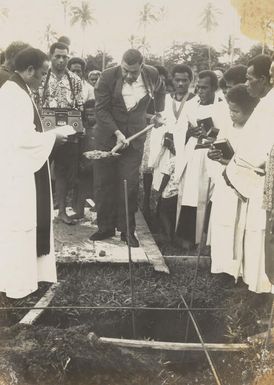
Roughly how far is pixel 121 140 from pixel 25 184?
29.1 inches

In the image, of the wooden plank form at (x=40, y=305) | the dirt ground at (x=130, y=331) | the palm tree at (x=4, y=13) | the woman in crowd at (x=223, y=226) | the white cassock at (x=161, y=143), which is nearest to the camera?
the palm tree at (x=4, y=13)

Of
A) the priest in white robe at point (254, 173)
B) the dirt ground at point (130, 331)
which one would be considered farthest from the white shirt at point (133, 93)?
the dirt ground at point (130, 331)

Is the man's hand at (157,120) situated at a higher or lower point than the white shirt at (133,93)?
lower

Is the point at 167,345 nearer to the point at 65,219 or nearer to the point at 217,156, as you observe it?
the point at 65,219

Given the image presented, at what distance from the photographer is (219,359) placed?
412cm

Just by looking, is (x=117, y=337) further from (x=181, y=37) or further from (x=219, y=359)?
(x=181, y=37)

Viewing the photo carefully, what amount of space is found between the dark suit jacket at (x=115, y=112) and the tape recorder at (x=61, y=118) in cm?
Result: 14

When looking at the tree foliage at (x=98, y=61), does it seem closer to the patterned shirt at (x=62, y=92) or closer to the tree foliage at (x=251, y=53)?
the patterned shirt at (x=62, y=92)

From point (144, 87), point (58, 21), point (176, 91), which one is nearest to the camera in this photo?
point (58, 21)

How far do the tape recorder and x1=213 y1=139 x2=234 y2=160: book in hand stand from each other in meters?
0.96

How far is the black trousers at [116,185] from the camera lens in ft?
14.1

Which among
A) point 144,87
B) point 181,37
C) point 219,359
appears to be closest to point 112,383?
point 219,359

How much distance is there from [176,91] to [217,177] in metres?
0.73

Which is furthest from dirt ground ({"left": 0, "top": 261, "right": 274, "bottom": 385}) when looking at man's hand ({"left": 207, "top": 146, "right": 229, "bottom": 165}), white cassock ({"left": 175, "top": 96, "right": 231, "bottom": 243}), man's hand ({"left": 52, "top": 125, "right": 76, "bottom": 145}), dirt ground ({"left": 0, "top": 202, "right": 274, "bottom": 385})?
man's hand ({"left": 52, "top": 125, "right": 76, "bottom": 145})
